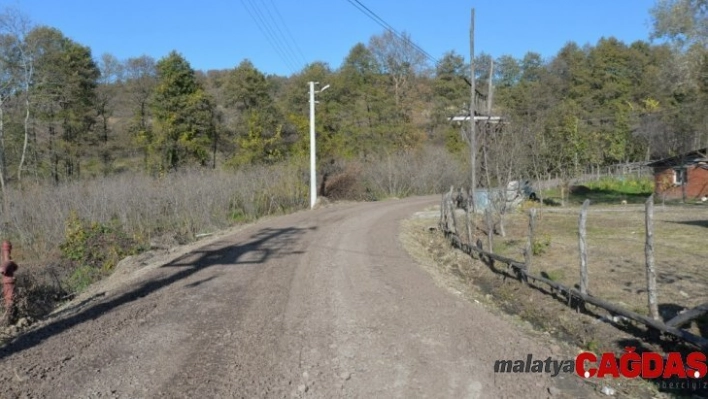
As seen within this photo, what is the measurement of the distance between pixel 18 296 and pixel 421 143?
4535cm

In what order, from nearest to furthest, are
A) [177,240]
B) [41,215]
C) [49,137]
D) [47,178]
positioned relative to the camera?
[177,240]
[41,215]
[47,178]
[49,137]

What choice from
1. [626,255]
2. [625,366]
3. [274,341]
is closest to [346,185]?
[626,255]

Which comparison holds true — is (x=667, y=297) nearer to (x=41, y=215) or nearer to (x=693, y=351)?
(x=693, y=351)

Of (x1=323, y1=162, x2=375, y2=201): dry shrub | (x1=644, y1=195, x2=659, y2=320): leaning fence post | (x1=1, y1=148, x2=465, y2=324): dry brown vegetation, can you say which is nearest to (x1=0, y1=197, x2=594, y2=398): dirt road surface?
(x1=644, y1=195, x2=659, y2=320): leaning fence post

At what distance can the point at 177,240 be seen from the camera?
18969 mm

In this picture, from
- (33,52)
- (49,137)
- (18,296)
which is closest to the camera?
(18,296)

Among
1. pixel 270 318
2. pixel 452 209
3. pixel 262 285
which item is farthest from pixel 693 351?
pixel 452 209

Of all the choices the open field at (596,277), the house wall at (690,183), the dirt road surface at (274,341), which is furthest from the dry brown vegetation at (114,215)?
the house wall at (690,183)

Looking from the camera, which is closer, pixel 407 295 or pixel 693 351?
pixel 693 351

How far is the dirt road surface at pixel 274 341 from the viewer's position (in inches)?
211

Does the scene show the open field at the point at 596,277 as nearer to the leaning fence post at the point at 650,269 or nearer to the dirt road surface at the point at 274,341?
the leaning fence post at the point at 650,269

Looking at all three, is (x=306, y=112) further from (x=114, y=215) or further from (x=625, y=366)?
(x=625, y=366)

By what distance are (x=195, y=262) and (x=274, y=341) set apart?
6.78 metres

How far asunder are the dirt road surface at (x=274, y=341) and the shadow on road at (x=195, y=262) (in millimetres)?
62
